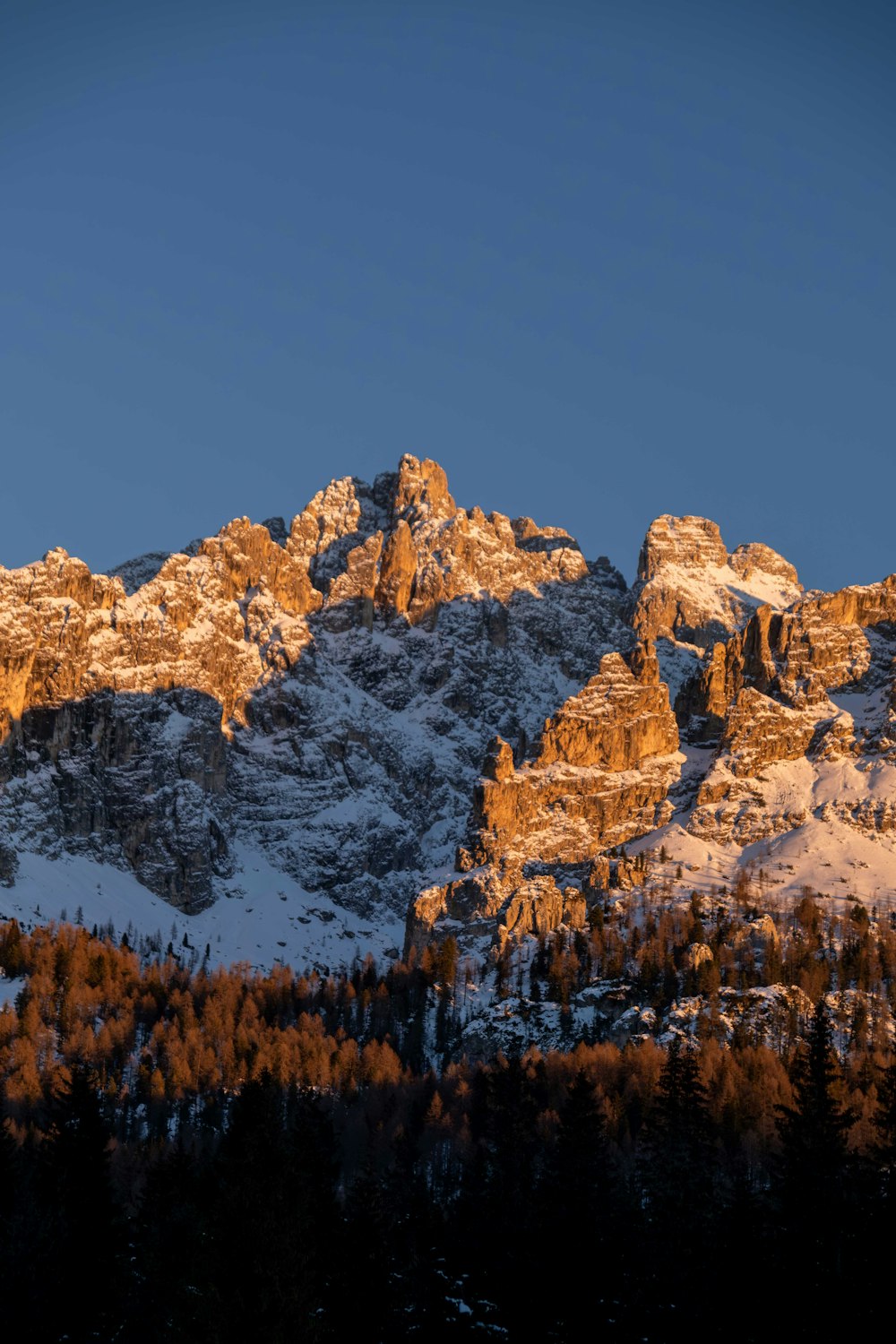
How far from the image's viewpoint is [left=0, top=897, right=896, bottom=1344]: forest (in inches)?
2756

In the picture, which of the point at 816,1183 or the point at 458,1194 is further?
the point at 458,1194

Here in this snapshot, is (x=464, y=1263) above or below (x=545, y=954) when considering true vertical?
below

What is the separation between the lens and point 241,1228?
219ft

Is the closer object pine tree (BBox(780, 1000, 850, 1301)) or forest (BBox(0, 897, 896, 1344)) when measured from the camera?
forest (BBox(0, 897, 896, 1344))

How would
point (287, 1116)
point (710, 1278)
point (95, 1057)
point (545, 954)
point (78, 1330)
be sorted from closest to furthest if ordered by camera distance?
point (78, 1330) < point (710, 1278) < point (287, 1116) < point (95, 1057) < point (545, 954)

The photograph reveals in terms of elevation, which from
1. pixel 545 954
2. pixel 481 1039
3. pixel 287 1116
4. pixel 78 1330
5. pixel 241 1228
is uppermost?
pixel 545 954

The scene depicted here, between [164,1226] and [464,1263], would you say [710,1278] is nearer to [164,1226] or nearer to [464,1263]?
[464,1263]

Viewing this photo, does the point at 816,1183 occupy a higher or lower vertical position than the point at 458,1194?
higher

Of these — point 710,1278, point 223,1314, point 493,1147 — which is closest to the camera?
point 223,1314

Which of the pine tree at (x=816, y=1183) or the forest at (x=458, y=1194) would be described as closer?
the forest at (x=458, y=1194)

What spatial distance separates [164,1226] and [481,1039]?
302 ft

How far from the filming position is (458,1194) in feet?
405

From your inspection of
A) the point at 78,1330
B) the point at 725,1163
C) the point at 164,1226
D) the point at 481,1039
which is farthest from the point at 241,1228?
the point at 481,1039

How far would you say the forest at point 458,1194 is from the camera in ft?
230
